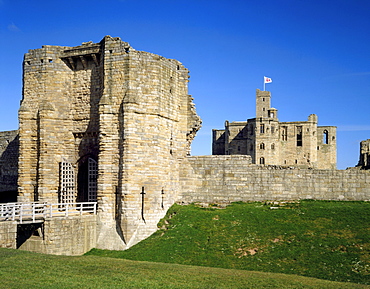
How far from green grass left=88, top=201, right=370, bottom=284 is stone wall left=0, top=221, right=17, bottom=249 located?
4059mm

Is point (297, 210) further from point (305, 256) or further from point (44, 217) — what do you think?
point (44, 217)

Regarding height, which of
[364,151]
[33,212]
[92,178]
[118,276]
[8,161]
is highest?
→ [364,151]

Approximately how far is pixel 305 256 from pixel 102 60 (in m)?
14.3

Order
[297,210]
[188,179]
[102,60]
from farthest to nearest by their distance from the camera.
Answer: [188,179], [102,60], [297,210]

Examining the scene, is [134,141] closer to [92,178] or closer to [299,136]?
[92,178]

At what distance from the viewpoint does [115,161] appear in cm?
2297

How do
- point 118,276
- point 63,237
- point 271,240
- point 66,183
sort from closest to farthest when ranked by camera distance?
1. point 118,276
2. point 271,240
3. point 63,237
4. point 66,183

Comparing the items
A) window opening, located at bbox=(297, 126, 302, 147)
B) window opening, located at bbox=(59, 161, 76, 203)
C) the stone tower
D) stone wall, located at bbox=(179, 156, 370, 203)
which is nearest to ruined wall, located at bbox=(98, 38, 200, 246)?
the stone tower

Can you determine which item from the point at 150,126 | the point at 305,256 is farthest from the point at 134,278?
the point at 150,126

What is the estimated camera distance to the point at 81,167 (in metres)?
25.6

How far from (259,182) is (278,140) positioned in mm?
56813

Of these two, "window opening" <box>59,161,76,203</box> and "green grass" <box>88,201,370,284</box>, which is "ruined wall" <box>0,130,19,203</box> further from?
"green grass" <box>88,201,370,284</box>

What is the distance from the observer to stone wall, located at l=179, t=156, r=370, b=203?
24.1 meters

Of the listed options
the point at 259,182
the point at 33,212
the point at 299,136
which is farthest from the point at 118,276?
the point at 299,136
